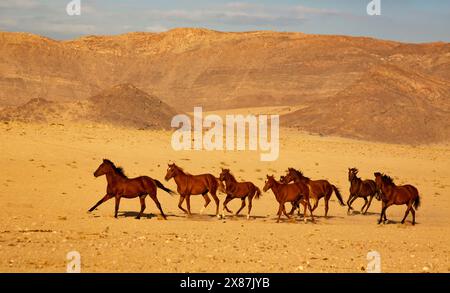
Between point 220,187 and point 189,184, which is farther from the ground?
point 189,184

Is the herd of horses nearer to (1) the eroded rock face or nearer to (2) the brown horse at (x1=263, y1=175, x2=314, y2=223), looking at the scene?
(2) the brown horse at (x1=263, y1=175, x2=314, y2=223)

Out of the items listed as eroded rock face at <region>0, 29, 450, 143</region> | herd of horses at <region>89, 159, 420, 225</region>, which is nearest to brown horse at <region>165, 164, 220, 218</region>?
herd of horses at <region>89, 159, 420, 225</region>

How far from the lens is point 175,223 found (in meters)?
22.3

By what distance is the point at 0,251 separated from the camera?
15844 mm

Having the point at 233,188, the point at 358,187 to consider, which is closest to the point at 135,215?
the point at 233,188

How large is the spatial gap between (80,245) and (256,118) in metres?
74.0

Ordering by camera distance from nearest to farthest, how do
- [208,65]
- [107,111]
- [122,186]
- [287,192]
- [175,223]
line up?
[175,223], [122,186], [287,192], [107,111], [208,65]

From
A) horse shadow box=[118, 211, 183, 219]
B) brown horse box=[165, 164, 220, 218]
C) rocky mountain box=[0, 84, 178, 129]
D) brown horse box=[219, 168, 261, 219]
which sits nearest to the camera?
horse shadow box=[118, 211, 183, 219]

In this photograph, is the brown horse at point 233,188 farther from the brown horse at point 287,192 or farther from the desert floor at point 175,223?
the brown horse at point 287,192

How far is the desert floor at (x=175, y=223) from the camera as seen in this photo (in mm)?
15680

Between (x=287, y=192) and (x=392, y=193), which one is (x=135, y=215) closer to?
(x=287, y=192)

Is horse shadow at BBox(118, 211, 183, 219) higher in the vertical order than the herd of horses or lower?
lower

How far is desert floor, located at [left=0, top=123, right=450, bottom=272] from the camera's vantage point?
51.4 ft

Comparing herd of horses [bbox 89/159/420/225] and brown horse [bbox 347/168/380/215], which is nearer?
herd of horses [bbox 89/159/420/225]
